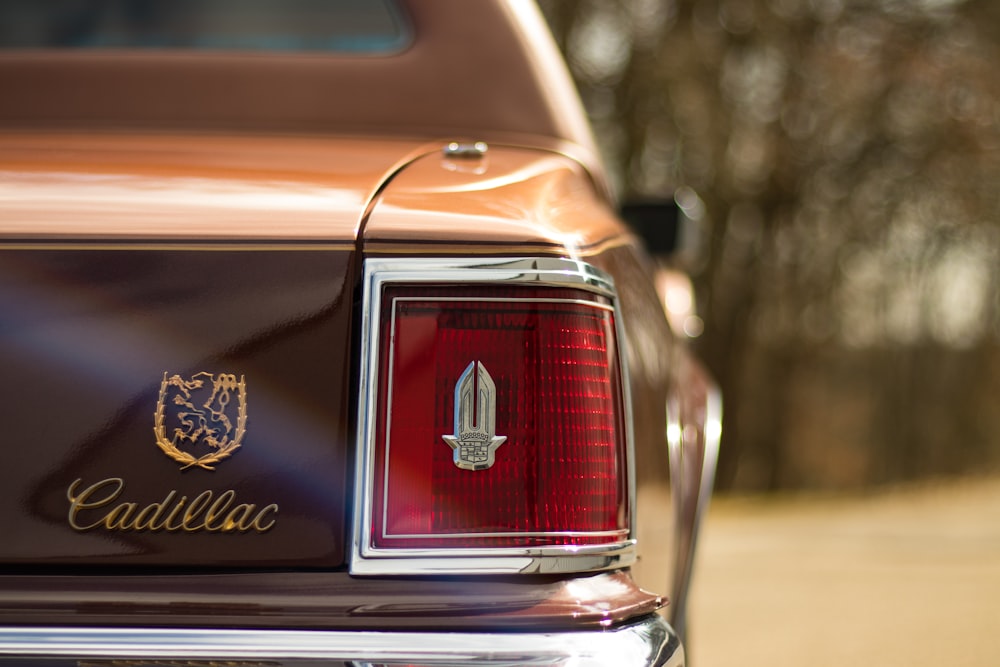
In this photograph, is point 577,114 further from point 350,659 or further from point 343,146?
point 350,659

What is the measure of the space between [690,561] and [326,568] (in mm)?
1322

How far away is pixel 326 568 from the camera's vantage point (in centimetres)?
135

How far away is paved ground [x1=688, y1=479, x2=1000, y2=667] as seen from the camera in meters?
4.14

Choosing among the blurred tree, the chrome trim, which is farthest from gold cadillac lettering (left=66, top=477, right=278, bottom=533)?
the blurred tree

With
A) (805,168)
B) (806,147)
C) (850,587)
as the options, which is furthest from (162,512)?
(806,147)

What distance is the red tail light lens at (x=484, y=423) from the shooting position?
1.35 meters

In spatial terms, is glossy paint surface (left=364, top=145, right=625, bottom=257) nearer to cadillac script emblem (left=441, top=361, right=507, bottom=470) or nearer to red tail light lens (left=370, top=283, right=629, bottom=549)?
red tail light lens (left=370, top=283, right=629, bottom=549)

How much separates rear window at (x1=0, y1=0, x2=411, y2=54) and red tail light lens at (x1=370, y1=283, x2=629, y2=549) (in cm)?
102

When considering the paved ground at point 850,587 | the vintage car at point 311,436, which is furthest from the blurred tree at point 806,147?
the vintage car at point 311,436

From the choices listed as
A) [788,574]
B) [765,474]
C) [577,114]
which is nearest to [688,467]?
[577,114]

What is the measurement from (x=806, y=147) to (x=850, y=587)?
968 centimetres

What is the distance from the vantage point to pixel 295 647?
1271 millimetres

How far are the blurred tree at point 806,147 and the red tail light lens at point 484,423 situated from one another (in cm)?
1249

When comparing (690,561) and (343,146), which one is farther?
(690,561)
